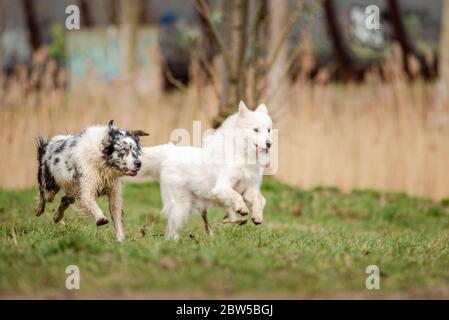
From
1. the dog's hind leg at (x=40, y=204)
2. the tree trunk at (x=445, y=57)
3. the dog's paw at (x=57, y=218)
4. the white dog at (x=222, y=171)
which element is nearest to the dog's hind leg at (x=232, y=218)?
the white dog at (x=222, y=171)

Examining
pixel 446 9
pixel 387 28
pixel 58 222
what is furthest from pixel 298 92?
pixel 387 28

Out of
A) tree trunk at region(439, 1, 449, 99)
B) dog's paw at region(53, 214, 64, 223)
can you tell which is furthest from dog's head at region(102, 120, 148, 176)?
tree trunk at region(439, 1, 449, 99)

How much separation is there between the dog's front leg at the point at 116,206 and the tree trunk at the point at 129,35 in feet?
35.9

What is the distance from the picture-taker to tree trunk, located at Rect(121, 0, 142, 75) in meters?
18.9

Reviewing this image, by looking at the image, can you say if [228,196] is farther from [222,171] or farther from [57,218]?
[57,218]

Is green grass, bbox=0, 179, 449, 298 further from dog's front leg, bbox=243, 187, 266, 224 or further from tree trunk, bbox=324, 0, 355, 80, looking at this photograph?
tree trunk, bbox=324, 0, 355, 80

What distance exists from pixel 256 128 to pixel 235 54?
11.5ft

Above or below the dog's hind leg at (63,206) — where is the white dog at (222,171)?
above

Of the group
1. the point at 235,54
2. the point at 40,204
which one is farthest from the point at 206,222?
the point at 235,54

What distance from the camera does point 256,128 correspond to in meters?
7.56

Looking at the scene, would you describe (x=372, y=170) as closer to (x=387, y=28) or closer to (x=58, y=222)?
(x=58, y=222)

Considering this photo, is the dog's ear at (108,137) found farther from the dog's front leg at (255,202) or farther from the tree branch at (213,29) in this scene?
the tree branch at (213,29)

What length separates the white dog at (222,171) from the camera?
7.58m

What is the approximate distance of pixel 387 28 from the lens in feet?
88.7
